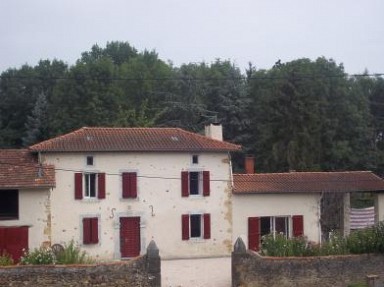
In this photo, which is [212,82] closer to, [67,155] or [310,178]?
[310,178]

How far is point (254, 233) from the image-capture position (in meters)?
31.9

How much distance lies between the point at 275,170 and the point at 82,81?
17.0 metres

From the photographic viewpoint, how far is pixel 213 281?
84.6 feet

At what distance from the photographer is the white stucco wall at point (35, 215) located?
2817cm

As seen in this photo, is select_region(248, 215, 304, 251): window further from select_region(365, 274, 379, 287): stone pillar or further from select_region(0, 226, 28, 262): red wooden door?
select_region(0, 226, 28, 262): red wooden door

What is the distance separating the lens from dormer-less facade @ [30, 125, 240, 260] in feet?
99.3

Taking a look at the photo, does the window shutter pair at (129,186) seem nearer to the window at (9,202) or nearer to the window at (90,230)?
the window at (90,230)

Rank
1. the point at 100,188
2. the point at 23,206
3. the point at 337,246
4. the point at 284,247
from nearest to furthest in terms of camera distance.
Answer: the point at 284,247 → the point at 337,246 → the point at 23,206 → the point at 100,188

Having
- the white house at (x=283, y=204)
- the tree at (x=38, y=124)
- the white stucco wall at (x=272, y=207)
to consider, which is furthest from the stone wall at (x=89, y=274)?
the tree at (x=38, y=124)

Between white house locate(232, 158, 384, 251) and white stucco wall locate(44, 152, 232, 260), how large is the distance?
79cm

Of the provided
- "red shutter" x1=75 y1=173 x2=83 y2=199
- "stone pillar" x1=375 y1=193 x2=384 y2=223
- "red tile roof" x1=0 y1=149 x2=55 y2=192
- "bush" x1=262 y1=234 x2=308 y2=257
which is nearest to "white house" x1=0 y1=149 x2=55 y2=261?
"red tile roof" x1=0 y1=149 x2=55 y2=192

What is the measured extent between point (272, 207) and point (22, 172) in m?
11.5

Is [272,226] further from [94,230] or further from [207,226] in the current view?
[94,230]

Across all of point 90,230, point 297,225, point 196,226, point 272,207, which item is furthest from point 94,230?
point 297,225
